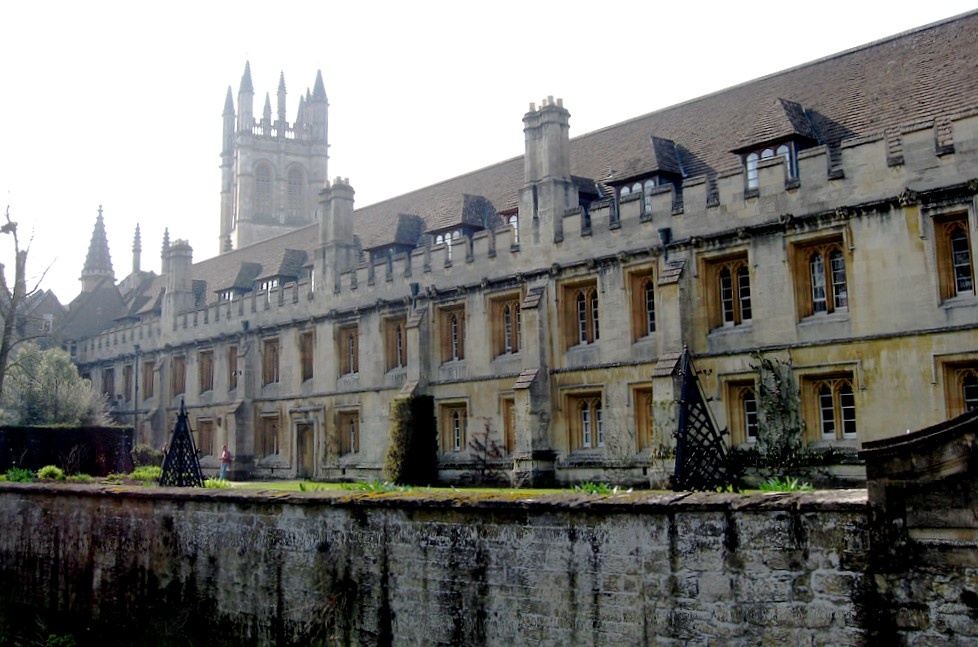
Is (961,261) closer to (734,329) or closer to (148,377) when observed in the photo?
(734,329)

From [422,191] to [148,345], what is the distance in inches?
649

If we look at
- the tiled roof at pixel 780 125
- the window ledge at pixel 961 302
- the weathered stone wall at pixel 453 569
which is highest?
the tiled roof at pixel 780 125

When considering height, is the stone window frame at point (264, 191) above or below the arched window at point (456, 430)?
above

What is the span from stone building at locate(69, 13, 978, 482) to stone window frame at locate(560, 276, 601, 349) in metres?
0.06

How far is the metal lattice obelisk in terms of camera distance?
21.4 meters

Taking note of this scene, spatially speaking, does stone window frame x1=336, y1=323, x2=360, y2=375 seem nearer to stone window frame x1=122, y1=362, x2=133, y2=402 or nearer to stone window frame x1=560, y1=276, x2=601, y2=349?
stone window frame x1=560, y1=276, x2=601, y2=349

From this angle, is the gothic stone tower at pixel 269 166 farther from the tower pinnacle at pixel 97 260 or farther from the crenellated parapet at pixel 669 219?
the crenellated parapet at pixel 669 219

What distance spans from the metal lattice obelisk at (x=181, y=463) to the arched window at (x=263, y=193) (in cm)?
5645

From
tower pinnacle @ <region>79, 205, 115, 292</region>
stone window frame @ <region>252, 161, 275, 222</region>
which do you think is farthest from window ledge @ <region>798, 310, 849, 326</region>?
stone window frame @ <region>252, 161, 275, 222</region>

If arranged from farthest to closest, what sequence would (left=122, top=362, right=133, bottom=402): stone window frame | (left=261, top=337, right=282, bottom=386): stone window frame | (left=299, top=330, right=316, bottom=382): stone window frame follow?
(left=122, top=362, right=133, bottom=402): stone window frame, (left=261, top=337, right=282, bottom=386): stone window frame, (left=299, top=330, right=316, bottom=382): stone window frame

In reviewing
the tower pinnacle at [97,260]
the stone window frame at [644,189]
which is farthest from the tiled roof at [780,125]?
the tower pinnacle at [97,260]

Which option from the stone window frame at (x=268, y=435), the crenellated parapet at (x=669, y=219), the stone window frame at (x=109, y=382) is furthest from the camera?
the stone window frame at (x=109, y=382)

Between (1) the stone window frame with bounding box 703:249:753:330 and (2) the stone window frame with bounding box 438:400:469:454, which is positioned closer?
(1) the stone window frame with bounding box 703:249:753:330

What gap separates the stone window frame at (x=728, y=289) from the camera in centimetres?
2289
